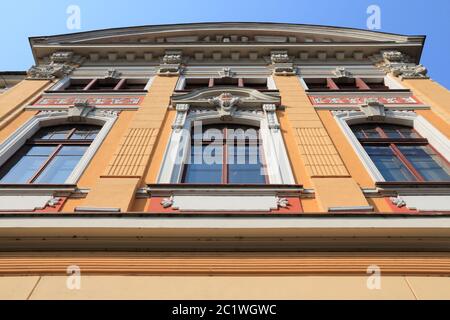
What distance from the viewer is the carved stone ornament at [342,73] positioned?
1175cm

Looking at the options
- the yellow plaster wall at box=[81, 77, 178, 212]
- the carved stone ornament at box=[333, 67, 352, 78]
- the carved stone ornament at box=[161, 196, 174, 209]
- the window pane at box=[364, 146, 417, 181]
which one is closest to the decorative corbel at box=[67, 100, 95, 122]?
the yellow plaster wall at box=[81, 77, 178, 212]

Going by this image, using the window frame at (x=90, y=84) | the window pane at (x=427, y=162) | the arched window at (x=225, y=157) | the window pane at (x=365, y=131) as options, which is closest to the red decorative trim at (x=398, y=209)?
the window pane at (x=427, y=162)

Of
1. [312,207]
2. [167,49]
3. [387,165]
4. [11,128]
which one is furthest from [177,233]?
[167,49]

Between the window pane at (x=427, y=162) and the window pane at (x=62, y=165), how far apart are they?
687cm

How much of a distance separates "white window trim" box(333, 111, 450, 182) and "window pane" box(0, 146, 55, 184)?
21.0 feet

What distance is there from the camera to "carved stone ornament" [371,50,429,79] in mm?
11244

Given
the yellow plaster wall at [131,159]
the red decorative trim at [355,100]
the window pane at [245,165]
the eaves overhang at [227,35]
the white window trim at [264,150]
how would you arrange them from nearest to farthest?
1. the yellow plaster wall at [131,159]
2. the white window trim at [264,150]
3. the window pane at [245,165]
4. the red decorative trim at [355,100]
5. the eaves overhang at [227,35]

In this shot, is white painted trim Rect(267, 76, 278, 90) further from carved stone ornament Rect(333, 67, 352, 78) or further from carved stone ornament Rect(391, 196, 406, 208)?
carved stone ornament Rect(391, 196, 406, 208)

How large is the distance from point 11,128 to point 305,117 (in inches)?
266

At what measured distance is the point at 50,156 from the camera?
7.71m

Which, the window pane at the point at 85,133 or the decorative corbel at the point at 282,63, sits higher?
the decorative corbel at the point at 282,63

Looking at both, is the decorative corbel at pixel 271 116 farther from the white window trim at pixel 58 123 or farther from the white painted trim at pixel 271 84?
the white window trim at pixel 58 123

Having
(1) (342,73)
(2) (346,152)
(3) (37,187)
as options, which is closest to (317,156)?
(2) (346,152)
